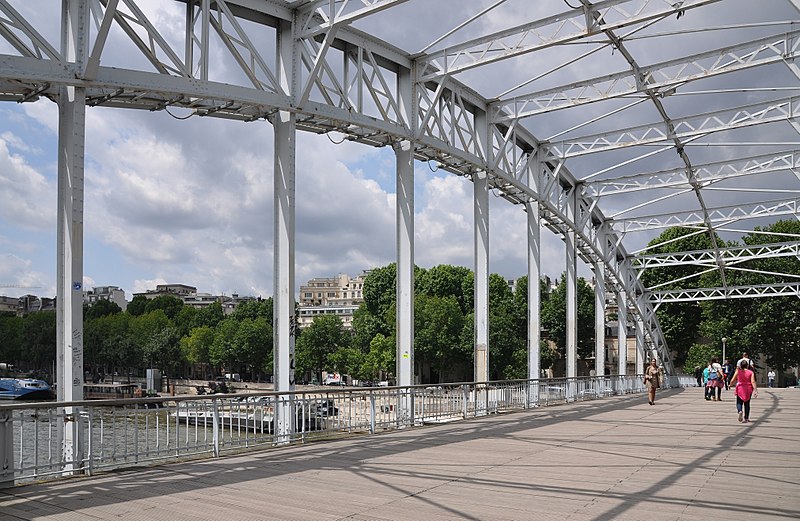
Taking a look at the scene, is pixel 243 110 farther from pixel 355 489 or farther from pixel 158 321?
pixel 158 321

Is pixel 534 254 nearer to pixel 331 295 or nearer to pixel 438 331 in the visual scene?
pixel 438 331

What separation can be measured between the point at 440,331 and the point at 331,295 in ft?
310

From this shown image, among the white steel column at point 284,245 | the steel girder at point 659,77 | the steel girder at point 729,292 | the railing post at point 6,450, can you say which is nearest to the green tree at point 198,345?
the steel girder at point 729,292

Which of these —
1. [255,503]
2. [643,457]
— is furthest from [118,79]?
[643,457]

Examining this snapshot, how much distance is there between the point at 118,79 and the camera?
34.9 feet

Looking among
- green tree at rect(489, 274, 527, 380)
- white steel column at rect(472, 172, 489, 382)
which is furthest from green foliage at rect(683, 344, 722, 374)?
white steel column at rect(472, 172, 489, 382)

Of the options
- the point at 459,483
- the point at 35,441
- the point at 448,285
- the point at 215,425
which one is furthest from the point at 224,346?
the point at 459,483

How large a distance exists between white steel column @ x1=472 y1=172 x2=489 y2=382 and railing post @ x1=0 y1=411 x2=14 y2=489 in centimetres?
1297

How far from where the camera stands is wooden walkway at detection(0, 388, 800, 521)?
6.88m

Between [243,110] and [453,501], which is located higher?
[243,110]

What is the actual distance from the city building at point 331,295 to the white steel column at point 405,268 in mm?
123706

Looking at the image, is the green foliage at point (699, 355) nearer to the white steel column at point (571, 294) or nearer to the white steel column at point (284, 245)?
the white steel column at point (571, 294)

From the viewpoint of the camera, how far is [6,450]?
795 cm

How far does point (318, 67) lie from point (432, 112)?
442cm
